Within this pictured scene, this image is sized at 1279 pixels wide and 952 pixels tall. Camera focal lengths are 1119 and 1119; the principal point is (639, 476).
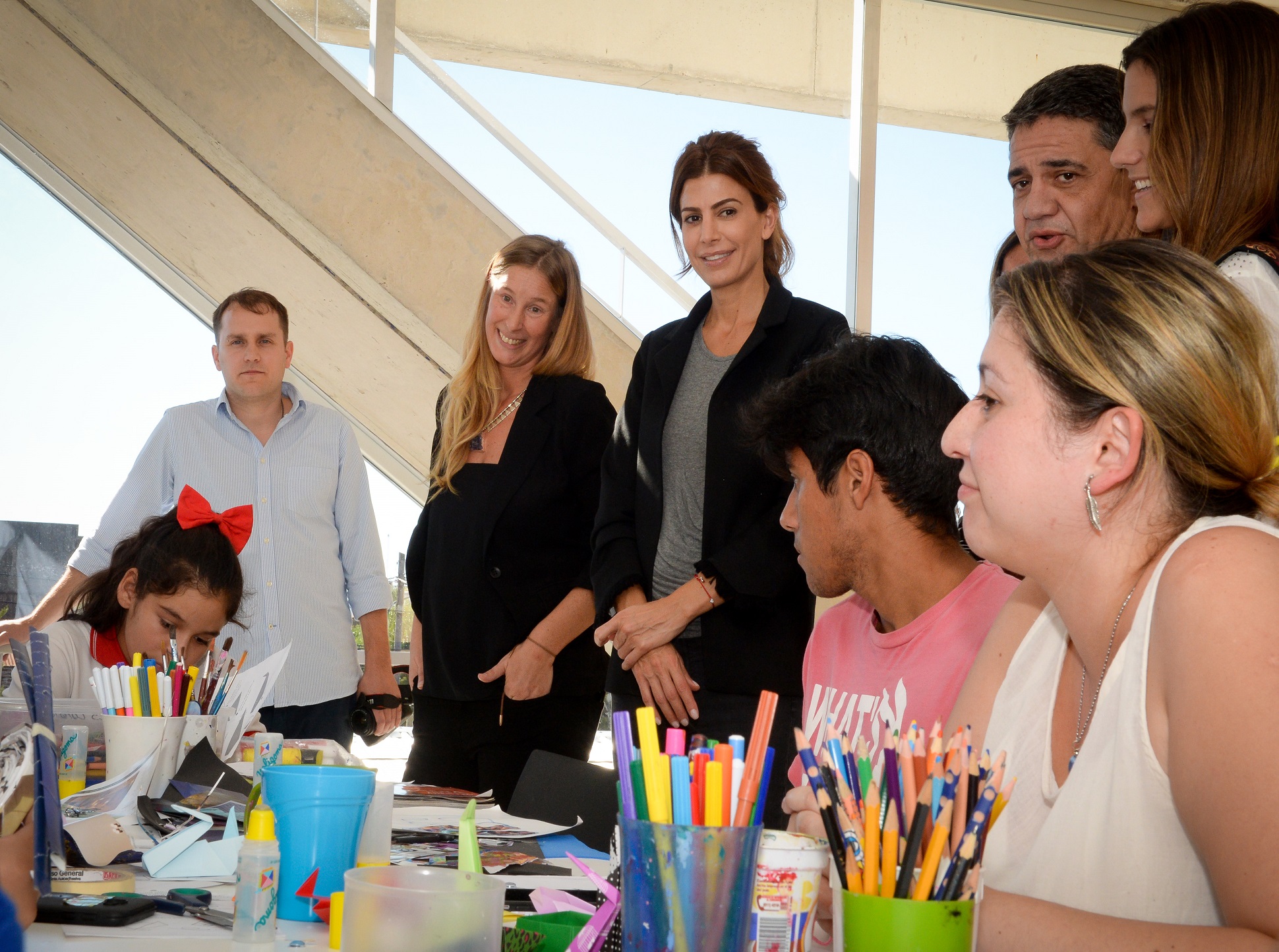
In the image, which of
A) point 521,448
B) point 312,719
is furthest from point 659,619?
point 312,719

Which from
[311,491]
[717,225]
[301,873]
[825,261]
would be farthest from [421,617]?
[825,261]

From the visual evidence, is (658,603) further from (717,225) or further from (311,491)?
(311,491)

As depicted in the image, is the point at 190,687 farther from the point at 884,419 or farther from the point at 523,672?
the point at 884,419

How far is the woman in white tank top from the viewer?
0.77 meters

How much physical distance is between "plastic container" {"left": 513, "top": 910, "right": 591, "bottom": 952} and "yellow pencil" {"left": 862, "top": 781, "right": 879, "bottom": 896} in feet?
0.85

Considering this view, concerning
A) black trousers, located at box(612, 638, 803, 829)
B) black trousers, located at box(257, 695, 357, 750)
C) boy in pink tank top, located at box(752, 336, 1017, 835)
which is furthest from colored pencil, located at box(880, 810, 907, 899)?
black trousers, located at box(257, 695, 357, 750)

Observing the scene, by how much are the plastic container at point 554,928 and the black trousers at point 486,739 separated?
146 cm

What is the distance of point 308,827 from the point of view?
996 millimetres

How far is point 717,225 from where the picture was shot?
2.36 meters

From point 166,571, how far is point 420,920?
5.07 feet

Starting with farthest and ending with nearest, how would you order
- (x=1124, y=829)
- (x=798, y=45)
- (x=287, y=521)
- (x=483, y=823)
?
(x=798, y=45) < (x=287, y=521) < (x=483, y=823) < (x=1124, y=829)

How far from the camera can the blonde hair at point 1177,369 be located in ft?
2.89

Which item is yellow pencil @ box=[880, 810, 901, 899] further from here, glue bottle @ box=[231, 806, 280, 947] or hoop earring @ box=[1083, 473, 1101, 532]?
glue bottle @ box=[231, 806, 280, 947]

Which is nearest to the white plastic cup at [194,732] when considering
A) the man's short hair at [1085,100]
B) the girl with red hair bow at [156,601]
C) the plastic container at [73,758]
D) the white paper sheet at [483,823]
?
the plastic container at [73,758]
